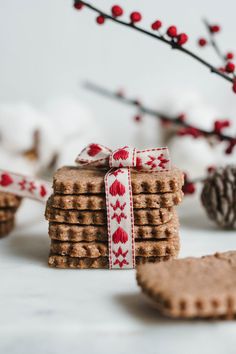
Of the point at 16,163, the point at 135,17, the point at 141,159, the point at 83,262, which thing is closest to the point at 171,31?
the point at 135,17

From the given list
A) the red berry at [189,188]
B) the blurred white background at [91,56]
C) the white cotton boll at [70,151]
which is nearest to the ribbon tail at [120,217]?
the red berry at [189,188]

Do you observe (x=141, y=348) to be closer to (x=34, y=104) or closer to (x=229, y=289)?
(x=229, y=289)

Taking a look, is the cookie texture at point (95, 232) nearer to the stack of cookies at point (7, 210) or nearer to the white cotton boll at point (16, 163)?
the stack of cookies at point (7, 210)

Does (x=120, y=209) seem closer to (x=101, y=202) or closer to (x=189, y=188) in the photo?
(x=101, y=202)

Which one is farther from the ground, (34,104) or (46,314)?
(34,104)

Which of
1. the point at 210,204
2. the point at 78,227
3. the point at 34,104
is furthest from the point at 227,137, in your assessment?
the point at 34,104

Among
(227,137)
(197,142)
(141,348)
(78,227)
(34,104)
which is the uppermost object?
(34,104)

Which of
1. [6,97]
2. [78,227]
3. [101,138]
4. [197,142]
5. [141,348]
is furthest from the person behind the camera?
[6,97]
